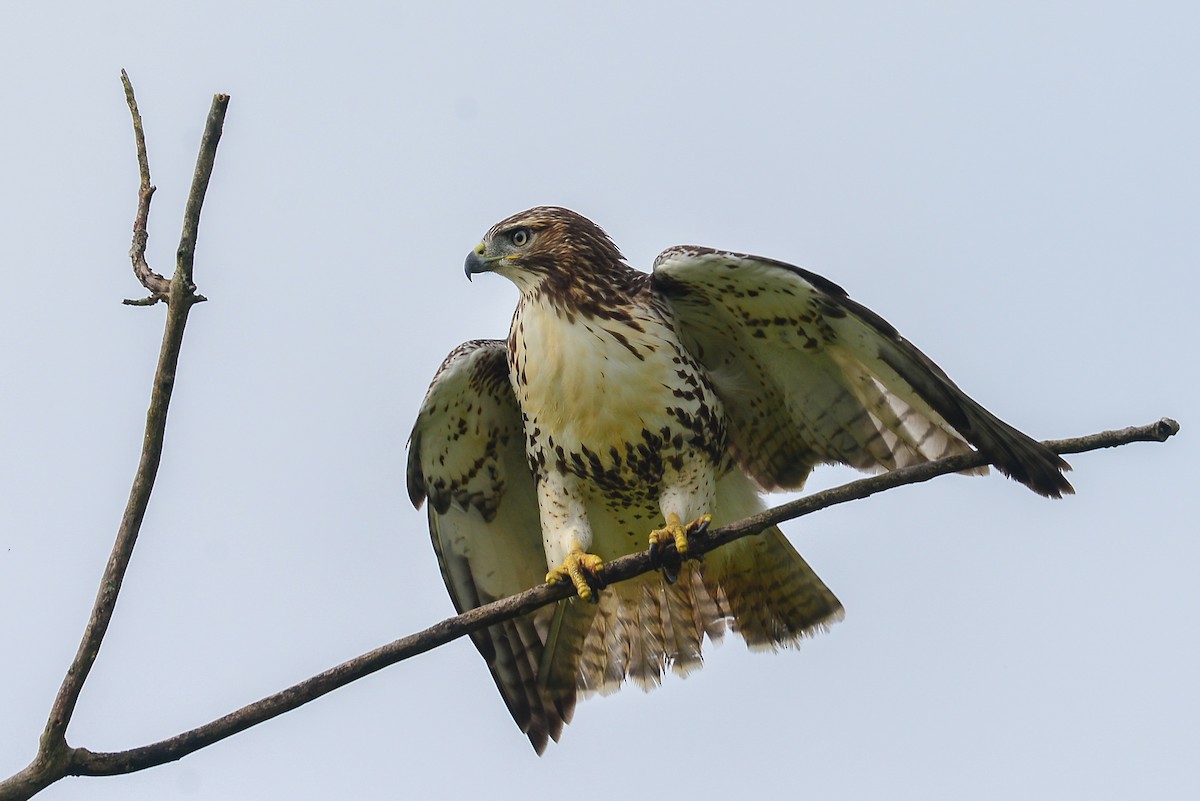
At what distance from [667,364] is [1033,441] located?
1.79 metres

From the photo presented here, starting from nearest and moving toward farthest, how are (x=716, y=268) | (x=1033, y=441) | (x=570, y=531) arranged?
(x=1033, y=441), (x=716, y=268), (x=570, y=531)

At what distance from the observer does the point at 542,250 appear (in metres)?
6.75

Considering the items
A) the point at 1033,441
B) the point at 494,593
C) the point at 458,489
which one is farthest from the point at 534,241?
the point at 1033,441

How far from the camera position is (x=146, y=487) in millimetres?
4066

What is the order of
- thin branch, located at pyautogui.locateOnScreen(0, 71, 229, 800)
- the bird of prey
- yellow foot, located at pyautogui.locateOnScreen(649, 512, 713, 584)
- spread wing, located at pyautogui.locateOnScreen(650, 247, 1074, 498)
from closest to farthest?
thin branch, located at pyautogui.locateOnScreen(0, 71, 229, 800)
spread wing, located at pyautogui.locateOnScreen(650, 247, 1074, 498)
yellow foot, located at pyautogui.locateOnScreen(649, 512, 713, 584)
the bird of prey

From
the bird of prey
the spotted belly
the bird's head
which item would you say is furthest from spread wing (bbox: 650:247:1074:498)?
the bird's head

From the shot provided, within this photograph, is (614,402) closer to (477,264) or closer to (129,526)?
(477,264)

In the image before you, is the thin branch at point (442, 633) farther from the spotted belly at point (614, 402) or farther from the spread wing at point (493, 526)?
the spread wing at point (493, 526)

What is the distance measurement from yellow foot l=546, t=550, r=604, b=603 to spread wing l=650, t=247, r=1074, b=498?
3.76 feet

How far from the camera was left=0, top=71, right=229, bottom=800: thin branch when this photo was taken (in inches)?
157

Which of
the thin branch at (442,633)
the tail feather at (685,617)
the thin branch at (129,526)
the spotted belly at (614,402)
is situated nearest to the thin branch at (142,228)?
the thin branch at (129,526)

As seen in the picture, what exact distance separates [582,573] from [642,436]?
2.31 feet

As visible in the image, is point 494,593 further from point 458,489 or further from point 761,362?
point 761,362

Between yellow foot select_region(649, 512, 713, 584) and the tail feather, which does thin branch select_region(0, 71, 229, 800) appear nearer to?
yellow foot select_region(649, 512, 713, 584)
